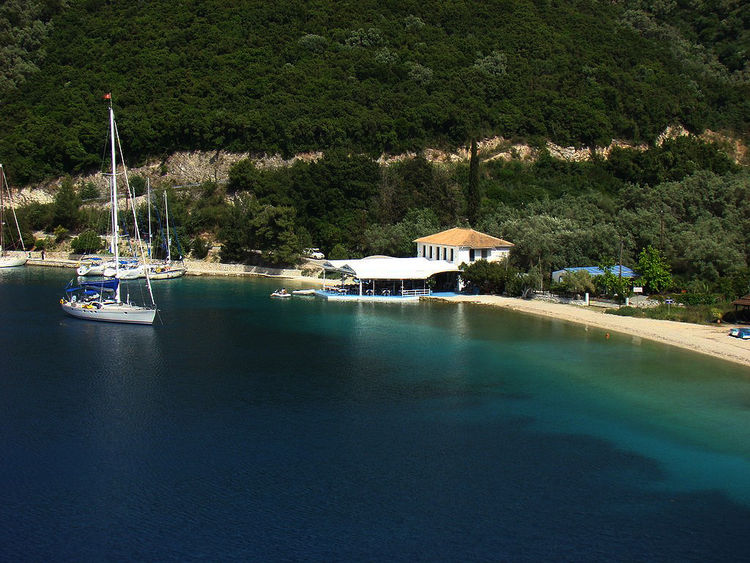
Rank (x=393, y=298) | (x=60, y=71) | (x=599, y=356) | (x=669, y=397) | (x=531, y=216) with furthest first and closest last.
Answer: (x=60, y=71) → (x=531, y=216) → (x=393, y=298) → (x=599, y=356) → (x=669, y=397)

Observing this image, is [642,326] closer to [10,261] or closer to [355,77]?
[10,261]

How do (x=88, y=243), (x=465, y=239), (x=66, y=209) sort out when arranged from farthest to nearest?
(x=66, y=209)
(x=88, y=243)
(x=465, y=239)

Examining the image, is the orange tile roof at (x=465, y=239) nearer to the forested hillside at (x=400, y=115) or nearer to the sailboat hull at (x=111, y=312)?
the forested hillside at (x=400, y=115)

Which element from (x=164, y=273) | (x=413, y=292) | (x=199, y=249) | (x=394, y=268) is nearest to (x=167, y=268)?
(x=164, y=273)

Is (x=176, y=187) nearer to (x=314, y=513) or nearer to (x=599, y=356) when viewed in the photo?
(x=599, y=356)

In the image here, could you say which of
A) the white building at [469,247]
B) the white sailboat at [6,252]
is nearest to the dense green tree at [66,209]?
the white sailboat at [6,252]

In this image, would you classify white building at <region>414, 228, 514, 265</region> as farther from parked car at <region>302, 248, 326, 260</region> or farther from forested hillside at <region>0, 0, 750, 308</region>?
parked car at <region>302, 248, 326, 260</region>

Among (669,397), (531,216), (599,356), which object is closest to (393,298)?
→ (531,216)
